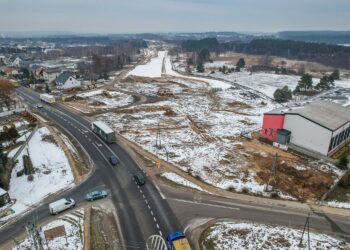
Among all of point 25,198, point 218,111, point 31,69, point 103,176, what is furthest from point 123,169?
point 31,69

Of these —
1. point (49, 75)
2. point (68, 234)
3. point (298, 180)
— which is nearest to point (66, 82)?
point (49, 75)

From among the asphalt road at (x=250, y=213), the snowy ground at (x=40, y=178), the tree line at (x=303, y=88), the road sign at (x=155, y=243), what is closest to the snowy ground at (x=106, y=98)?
the snowy ground at (x=40, y=178)

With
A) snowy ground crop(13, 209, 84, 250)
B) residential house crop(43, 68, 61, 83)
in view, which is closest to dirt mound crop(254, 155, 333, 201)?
snowy ground crop(13, 209, 84, 250)

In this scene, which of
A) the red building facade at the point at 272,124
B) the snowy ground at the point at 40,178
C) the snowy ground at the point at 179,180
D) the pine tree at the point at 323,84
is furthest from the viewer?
the pine tree at the point at 323,84

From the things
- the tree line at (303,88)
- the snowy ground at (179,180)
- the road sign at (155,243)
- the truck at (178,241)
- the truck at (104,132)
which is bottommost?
the road sign at (155,243)

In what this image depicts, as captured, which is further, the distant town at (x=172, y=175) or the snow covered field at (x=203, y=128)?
the snow covered field at (x=203, y=128)

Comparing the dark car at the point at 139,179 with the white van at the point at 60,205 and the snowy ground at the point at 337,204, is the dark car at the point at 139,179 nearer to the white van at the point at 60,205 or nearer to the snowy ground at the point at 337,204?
the white van at the point at 60,205

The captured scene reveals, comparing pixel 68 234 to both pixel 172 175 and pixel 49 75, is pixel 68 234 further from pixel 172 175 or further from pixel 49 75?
pixel 49 75
